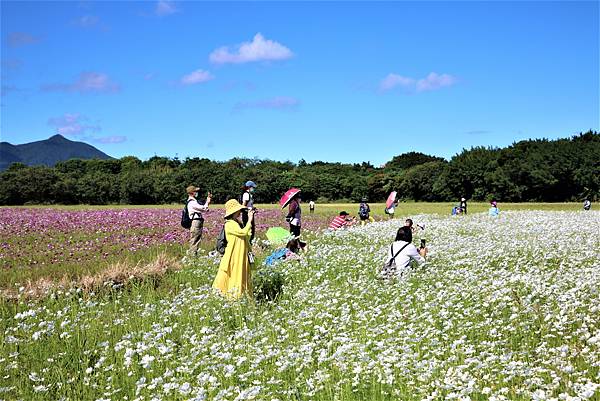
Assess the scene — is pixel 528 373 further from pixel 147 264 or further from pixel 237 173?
pixel 237 173

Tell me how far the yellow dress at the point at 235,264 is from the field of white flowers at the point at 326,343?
15.5 inches

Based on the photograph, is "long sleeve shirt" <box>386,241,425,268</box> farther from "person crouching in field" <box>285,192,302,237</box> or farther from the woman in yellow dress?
"person crouching in field" <box>285,192,302,237</box>

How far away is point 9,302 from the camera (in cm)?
801

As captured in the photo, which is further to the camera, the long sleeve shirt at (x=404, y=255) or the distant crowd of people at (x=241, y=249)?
the long sleeve shirt at (x=404, y=255)

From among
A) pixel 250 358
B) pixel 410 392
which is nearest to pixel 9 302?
pixel 250 358

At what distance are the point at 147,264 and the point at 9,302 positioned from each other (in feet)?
11.6

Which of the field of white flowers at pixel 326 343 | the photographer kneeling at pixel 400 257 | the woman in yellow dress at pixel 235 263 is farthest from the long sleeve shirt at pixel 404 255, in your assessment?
the woman in yellow dress at pixel 235 263

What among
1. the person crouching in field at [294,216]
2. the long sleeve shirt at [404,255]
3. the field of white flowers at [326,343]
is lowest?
the field of white flowers at [326,343]

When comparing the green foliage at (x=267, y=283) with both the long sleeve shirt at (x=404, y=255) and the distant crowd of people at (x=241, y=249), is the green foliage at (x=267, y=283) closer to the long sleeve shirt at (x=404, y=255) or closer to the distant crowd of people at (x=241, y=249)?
the distant crowd of people at (x=241, y=249)

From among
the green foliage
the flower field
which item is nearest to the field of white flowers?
the green foliage

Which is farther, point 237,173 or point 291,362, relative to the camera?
point 237,173

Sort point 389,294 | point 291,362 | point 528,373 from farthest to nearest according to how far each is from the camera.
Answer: point 389,294 → point 291,362 → point 528,373

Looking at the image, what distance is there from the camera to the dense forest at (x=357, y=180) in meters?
61.5

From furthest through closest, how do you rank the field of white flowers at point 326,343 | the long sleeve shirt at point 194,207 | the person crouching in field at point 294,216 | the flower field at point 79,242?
the person crouching in field at point 294,216, the long sleeve shirt at point 194,207, the flower field at point 79,242, the field of white flowers at point 326,343
